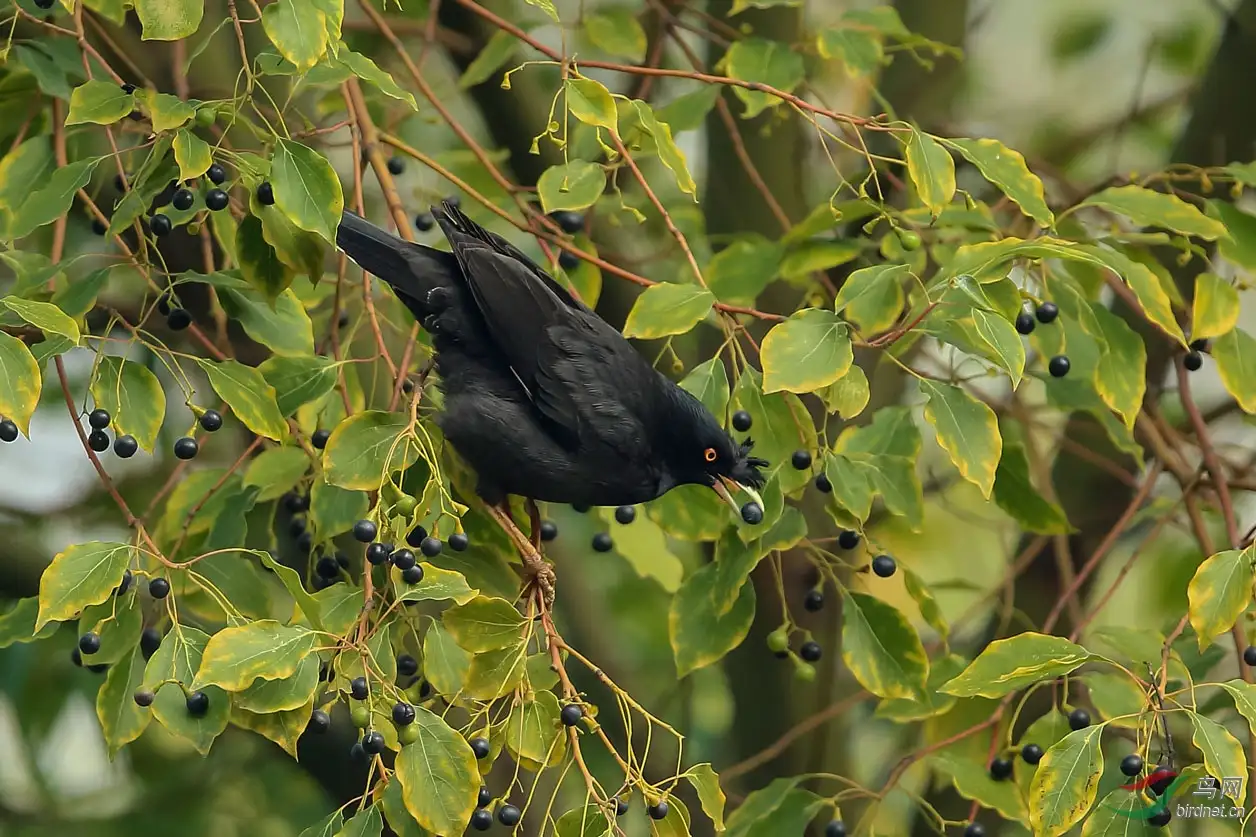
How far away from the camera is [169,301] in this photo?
9.27ft

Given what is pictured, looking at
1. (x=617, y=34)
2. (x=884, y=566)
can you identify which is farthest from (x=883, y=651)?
(x=617, y=34)

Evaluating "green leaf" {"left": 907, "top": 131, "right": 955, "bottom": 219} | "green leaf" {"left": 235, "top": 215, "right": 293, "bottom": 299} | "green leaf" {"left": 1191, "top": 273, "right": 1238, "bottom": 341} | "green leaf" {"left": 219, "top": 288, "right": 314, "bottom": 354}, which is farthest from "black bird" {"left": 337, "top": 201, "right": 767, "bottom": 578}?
"green leaf" {"left": 1191, "top": 273, "right": 1238, "bottom": 341}

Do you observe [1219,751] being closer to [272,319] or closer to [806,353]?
[806,353]

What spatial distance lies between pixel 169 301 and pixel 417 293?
67 cm

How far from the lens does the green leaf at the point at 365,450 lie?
102 inches

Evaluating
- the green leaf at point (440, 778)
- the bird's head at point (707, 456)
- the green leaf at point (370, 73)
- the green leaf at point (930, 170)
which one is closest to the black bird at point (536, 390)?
the bird's head at point (707, 456)

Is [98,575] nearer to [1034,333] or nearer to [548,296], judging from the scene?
[548,296]

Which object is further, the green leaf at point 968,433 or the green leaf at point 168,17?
the green leaf at point 968,433

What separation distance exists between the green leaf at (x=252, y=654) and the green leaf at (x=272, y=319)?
3.13ft

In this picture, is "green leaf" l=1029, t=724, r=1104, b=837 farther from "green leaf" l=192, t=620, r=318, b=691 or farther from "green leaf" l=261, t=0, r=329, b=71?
"green leaf" l=261, t=0, r=329, b=71

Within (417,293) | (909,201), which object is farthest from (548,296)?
(909,201)

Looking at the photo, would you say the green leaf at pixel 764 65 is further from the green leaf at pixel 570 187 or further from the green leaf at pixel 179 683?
the green leaf at pixel 179 683

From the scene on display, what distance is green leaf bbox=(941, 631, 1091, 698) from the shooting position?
8.62 feet

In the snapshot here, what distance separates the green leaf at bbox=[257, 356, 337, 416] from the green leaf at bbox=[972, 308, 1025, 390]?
4.45 feet
